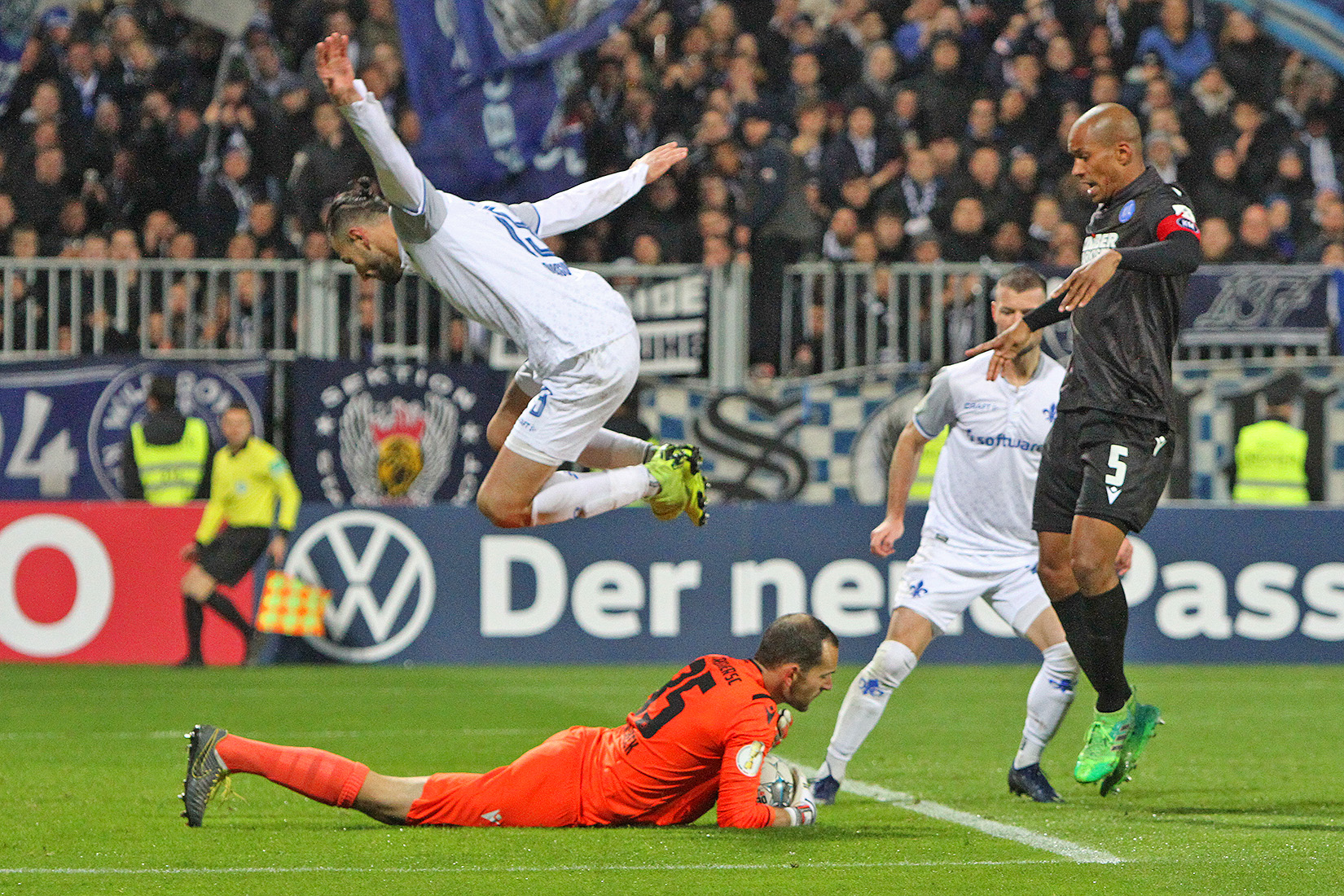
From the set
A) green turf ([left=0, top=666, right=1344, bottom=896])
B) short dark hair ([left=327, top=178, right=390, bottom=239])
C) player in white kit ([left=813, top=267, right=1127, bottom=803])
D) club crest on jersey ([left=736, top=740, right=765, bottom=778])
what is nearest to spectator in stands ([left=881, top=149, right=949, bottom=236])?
green turf ([left=0, top=666, right=1344, bottom=896])

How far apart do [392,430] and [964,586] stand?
25.4ft

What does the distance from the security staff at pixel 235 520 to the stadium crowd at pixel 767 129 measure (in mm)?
1121

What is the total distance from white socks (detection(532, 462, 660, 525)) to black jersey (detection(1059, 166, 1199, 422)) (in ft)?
5.34

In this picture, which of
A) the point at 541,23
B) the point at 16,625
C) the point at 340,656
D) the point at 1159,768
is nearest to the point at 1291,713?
the point at 1159,768

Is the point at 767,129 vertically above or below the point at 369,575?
above

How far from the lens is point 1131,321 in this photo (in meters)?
6.64

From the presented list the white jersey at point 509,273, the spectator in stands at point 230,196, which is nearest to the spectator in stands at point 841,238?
the spectator in stands at point 230,196

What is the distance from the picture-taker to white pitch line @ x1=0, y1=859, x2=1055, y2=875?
5.44 metres

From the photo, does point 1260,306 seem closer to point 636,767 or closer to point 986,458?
point 986,458

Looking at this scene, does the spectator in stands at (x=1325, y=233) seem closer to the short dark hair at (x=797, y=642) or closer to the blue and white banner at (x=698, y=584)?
the blue and white banner at (x=698, y=584)

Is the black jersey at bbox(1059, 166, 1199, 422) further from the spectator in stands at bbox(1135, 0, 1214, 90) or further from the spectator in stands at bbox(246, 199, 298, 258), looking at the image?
the spectator in stands at bbox(1135, 0, 1214, 90)

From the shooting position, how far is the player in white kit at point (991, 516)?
7.39 meters

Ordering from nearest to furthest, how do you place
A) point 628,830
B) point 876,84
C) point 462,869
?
point 462,869
point 628,830
point 876,84

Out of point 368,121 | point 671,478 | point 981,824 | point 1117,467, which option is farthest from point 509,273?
point 981,824
